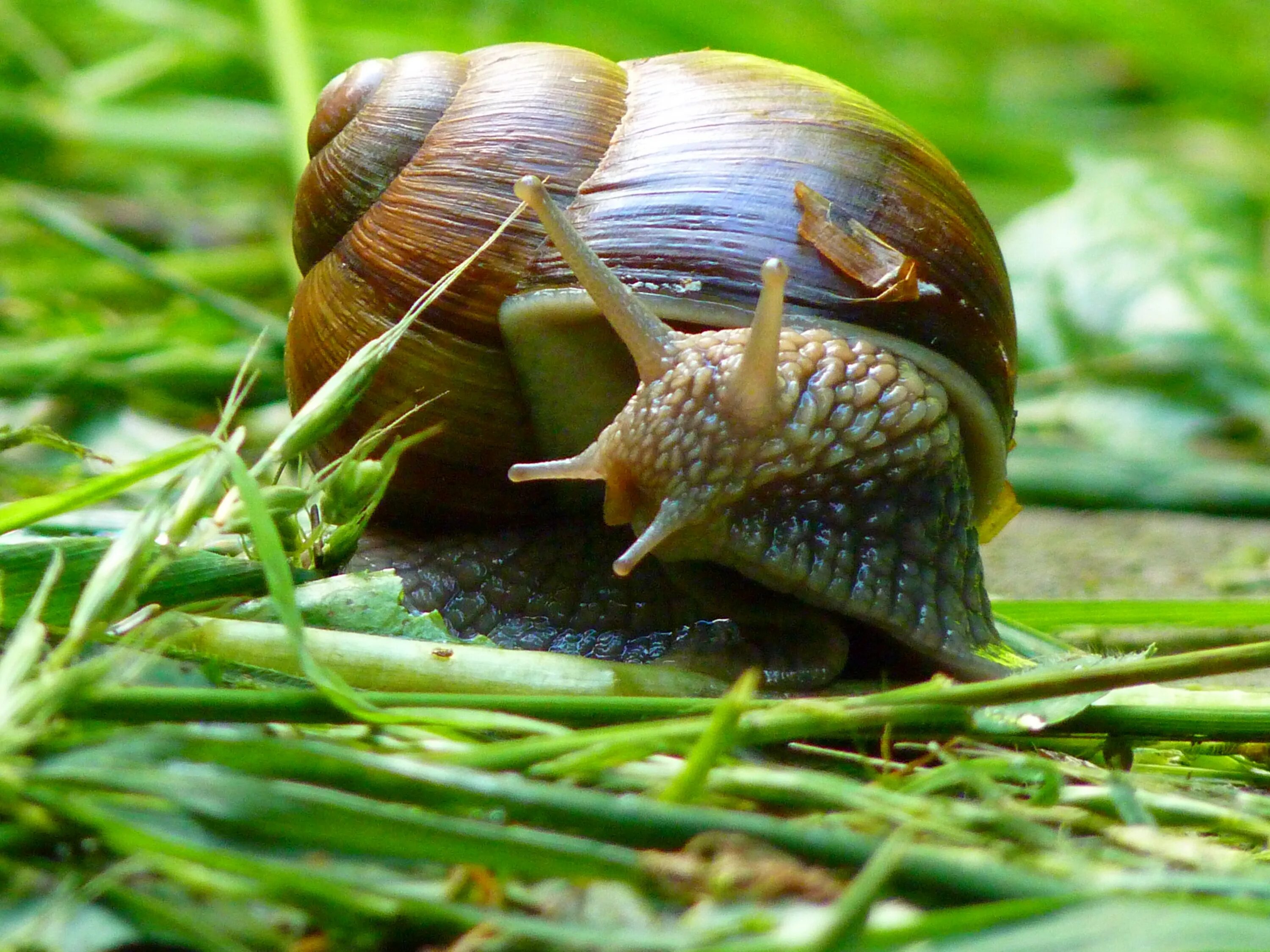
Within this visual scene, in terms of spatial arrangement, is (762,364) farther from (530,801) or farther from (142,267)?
(142,267)

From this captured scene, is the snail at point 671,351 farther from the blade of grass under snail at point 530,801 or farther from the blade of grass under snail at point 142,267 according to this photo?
the blade of grass under snail at point 142,267

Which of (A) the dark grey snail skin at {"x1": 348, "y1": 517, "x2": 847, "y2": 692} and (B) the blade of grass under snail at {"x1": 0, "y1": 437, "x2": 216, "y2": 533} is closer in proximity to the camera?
(B) the blade of grass under snail at {"x1": 0, "y1": 437, "x2": 216, "y2": 533}

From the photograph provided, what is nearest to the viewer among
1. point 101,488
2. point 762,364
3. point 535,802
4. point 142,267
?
point 535,802

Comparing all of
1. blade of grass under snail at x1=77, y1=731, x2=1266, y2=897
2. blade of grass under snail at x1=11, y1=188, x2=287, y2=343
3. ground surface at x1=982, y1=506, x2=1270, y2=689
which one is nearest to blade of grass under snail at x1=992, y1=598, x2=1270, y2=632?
ground surface at x1=982, y1=506, x2=1270, y2=689

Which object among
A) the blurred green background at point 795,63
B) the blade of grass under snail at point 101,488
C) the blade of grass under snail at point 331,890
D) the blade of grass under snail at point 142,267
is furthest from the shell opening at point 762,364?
the blade of grass under snail at point 142,267

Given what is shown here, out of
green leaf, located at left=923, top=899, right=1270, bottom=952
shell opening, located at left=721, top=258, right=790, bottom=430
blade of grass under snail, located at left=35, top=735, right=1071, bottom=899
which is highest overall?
shell opening, located at left=721, top=258, right=790, bottom=430

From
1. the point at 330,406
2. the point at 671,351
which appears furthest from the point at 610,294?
the point at 330,406

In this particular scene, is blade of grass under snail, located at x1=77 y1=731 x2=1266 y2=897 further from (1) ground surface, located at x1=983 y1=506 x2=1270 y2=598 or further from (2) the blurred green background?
(1) ground surface, located at x1=983 y1=506 x2=1270 y2=598
